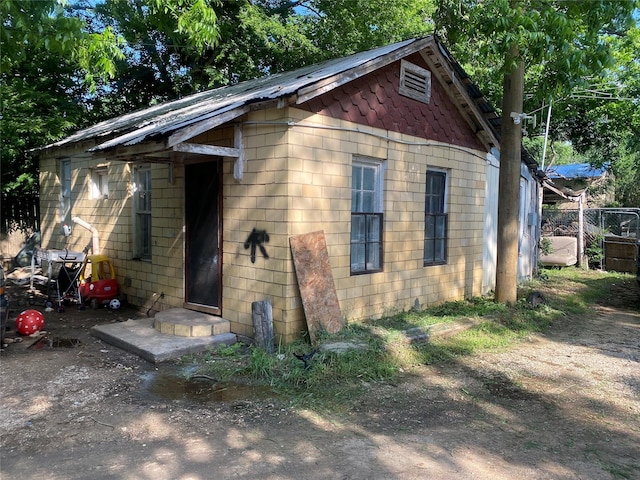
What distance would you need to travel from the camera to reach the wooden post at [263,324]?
6.12 metres

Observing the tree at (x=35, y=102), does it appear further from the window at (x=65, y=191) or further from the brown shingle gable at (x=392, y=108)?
the brown shingle gable at (x=392, y=108)

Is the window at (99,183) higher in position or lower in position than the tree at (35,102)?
lower

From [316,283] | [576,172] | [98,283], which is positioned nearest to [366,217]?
[316,283]

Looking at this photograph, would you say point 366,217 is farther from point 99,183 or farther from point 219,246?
point 99,183

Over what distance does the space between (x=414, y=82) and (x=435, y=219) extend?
2506 millimetres

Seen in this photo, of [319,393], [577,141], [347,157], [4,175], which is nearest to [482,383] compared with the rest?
[319,393]

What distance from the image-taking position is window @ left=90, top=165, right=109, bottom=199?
10508 mm

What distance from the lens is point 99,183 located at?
10.7m

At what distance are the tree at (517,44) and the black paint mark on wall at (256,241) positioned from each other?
168 inches

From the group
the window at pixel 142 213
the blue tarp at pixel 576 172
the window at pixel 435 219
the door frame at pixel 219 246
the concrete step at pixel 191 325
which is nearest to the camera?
the concrete step at pixel 191 325

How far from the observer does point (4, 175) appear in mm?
13742

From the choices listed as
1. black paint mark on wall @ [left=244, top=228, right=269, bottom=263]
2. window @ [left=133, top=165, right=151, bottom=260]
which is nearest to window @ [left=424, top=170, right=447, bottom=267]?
black paint mark on wall @ [left=244, top=228, right=269, bottom=263]

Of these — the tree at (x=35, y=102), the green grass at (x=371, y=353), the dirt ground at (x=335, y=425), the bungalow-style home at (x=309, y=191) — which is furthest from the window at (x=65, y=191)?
the green grass at (x=371, y=353)

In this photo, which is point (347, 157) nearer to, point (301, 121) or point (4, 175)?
point (301, 121)
